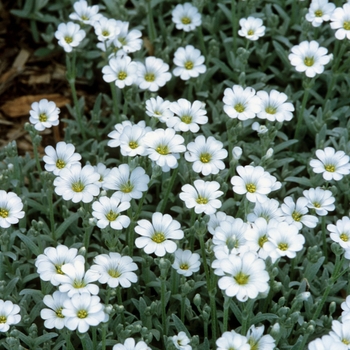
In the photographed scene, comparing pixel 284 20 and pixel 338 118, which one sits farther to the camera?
pixel 284 20

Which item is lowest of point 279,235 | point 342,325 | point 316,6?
point 342,325

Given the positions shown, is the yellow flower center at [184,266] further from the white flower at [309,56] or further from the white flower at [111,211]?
the white flower at [309,56]

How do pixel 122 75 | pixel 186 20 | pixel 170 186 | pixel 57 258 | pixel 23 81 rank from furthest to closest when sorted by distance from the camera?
pixel 23 81 → pixel 186 20 → pixel 122 75 → pixel 170 186 → pixel 57 258

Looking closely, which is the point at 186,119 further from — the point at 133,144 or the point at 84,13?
the point at 84,13

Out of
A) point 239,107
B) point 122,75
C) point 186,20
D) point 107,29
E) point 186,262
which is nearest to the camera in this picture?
point 186,262

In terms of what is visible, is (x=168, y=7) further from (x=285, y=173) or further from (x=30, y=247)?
(x=30, y=247)

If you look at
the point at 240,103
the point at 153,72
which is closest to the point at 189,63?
the point at 153,72

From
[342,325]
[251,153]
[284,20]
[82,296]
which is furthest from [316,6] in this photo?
[82,296]

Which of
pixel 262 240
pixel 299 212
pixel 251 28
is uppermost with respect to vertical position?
pixel 251 28
